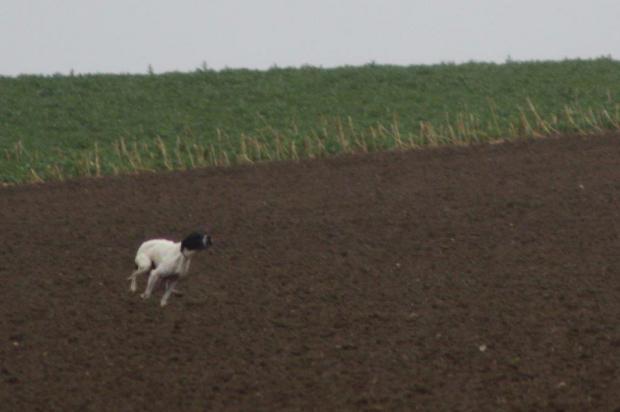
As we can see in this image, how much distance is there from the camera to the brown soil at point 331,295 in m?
10.4

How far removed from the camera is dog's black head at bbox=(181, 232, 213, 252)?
1034 cm

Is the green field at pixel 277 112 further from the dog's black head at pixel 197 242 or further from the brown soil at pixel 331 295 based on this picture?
the dog's black head at pixel 197 242

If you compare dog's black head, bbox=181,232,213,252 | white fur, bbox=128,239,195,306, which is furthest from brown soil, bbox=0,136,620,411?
dog's black head, bbox=181,232,213,252

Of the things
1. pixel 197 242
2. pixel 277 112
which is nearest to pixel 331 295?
pixel 197 242

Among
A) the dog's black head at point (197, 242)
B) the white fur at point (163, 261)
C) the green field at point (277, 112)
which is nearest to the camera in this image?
the dog's black head at point (197, 242)

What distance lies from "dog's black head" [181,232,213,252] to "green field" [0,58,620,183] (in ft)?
35.4

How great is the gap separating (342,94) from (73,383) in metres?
18.3

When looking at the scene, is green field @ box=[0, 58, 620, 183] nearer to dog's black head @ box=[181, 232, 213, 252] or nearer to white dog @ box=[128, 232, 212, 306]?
white dog @ box=[128, 232, 212, 306]

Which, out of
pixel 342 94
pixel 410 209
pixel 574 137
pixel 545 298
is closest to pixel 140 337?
pixel 545 298

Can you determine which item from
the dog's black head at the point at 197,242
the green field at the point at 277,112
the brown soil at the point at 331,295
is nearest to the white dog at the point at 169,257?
the dog's black head at the point at 197,242

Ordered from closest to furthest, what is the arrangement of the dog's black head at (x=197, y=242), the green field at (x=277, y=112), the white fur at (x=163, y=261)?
1. the dog's black head at (x=197, y=242)
2. the white fur at (x=163, y=261)
3. the green field at (x=277, y=112)

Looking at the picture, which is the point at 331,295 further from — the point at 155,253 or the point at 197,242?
the point at 197,242

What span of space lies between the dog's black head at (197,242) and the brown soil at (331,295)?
914mm

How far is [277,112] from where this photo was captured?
26.9 m
